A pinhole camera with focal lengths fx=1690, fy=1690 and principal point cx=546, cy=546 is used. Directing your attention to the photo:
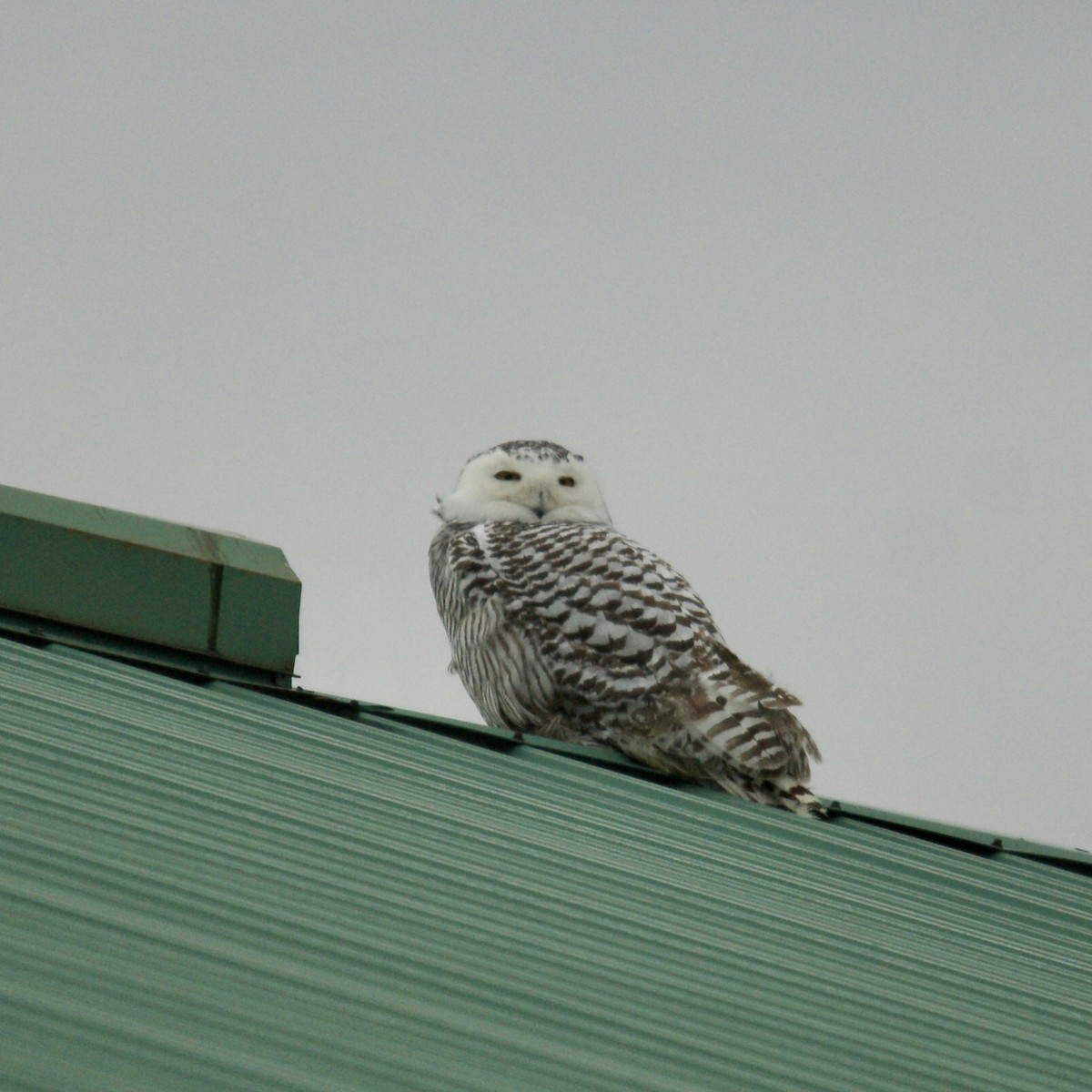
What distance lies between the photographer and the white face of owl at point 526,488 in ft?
22.9

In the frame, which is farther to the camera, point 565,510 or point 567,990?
point 565,510

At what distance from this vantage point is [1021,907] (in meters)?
4.48

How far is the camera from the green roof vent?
4715mm

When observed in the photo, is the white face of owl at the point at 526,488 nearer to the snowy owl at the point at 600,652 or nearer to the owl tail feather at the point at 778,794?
the snowy owl at the point at 600,652

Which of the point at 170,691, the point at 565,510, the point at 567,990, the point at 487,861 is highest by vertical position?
the point at 565,510

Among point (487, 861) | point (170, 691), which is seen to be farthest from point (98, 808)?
point (170, 691)

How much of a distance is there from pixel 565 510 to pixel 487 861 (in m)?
3.78

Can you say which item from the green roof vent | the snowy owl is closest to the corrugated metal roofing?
the green roof vent

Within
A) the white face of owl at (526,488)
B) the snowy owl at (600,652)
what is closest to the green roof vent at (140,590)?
the snowy owl at (600,652)

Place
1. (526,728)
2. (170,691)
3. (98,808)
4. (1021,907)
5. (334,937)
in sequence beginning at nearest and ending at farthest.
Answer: (334,937) → (98,808) → (170,691) → (1021,907) → (526,728)

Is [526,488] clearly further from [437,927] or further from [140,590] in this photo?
[437,927]

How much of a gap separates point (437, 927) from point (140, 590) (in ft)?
7.48

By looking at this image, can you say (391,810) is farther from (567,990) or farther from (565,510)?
(565,510)

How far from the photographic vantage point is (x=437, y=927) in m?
2.84
